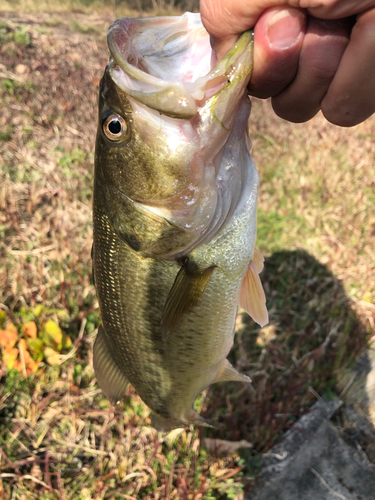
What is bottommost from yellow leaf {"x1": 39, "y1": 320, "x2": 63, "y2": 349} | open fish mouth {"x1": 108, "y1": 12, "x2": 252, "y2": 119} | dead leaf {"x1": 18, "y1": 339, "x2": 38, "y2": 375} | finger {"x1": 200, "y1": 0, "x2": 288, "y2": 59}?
dead leaf {"x1": 18, "y1": 339, "x2": 38, "y2": 375}

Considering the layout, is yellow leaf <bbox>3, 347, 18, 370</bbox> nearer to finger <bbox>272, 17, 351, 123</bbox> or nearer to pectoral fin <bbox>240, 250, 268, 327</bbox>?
pectoral fin <bbox>240, 250, 268, 327</bbox>

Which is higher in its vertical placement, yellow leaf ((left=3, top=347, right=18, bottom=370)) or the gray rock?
yellow leaf ((left=3, top=347, right=18, bottom=370))

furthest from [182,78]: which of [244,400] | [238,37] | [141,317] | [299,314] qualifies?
[299,314]

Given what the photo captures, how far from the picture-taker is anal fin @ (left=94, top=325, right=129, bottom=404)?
1801 mm

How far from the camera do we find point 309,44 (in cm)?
112

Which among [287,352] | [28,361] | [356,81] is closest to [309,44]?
[356,81]

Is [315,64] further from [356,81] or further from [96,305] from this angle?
[96,305]

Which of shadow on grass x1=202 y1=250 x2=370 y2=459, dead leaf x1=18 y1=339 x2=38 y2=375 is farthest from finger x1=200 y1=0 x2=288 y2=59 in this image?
shadow on grass x1=202 y1=250 x2=370 y2=459

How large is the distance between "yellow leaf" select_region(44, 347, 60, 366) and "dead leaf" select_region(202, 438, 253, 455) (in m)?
A: 1.23

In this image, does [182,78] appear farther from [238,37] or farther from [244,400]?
[244,400]

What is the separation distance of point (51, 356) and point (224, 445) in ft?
4.72

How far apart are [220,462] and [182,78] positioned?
2495 millimetres

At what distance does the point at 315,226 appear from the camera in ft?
14.8

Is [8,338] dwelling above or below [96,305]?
below
